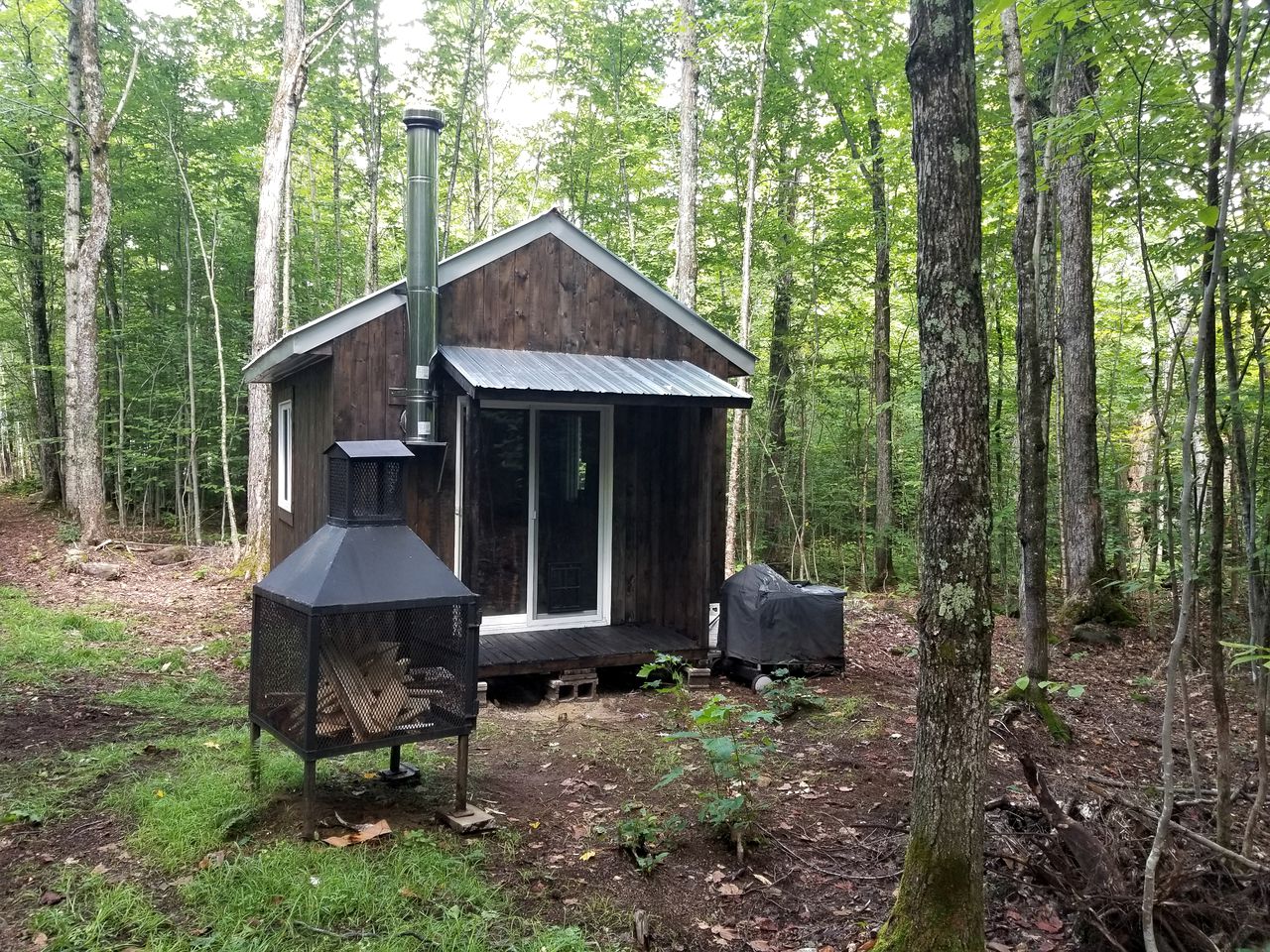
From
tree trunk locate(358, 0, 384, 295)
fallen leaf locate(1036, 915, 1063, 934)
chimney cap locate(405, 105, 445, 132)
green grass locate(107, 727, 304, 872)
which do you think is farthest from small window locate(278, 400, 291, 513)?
fallen leaf locate(1036, 915, 1063, 934)

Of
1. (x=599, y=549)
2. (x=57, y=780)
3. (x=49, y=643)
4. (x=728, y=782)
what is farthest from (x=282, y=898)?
(x=49, y=643)

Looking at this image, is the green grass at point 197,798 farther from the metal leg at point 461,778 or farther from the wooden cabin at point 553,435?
the wooden cabin at point 553,435

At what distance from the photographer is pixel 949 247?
2.79 metres

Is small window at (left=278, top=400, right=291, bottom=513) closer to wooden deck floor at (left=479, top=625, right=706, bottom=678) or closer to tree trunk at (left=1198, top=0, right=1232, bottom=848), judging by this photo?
wooden deck floor at (left=479, top=625, right=706, bottom=678)

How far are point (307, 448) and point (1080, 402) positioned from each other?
837 centimetres

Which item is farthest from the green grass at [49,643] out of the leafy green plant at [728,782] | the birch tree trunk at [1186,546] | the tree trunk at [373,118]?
the tree trunk at [373,118]

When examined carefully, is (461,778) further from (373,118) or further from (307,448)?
(373,118)

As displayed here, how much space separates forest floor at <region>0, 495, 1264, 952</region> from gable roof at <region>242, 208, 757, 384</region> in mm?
2804

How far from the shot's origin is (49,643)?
288 inches

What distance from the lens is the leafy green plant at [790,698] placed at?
5783mm

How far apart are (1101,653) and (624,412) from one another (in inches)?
221

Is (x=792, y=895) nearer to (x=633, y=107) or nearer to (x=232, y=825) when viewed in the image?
(x=232, y=825)

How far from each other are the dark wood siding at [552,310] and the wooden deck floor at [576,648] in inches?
101

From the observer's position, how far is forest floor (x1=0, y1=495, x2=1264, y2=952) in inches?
124
